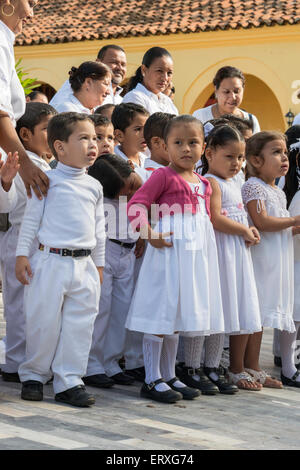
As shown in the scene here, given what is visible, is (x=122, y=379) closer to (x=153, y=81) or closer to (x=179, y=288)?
(x=179, y=288)

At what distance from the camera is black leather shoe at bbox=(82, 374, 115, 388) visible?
5.22 m

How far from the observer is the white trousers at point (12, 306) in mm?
5262

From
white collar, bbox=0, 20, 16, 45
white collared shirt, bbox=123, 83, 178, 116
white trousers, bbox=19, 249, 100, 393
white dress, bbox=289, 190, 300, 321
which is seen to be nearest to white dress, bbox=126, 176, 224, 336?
white trousers, bbox=19, 249, 100, 393

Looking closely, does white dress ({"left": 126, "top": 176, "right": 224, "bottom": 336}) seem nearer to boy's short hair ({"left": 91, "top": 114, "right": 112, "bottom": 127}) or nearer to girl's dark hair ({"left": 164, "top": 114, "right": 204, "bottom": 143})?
girl's dark hair ({"left": 164, "top": 114, "right": 204, "bottom": 143})

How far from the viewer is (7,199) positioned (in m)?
4.74

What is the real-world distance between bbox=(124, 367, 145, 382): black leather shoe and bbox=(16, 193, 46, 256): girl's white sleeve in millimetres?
1215

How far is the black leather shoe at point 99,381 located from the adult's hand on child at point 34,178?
3.63 feet

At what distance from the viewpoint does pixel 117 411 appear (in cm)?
462

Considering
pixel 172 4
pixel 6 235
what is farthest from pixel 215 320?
pixel 172 4

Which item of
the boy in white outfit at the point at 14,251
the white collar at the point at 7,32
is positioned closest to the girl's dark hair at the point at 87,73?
the boy in white outfit at the point at 14,251

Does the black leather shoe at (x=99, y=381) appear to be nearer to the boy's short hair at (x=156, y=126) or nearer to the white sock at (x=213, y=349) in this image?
the white sock at (x=213, y=349)

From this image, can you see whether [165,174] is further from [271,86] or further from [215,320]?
[271,86]

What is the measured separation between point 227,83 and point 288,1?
654 inches

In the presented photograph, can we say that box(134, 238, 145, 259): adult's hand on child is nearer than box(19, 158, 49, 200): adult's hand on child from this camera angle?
No
